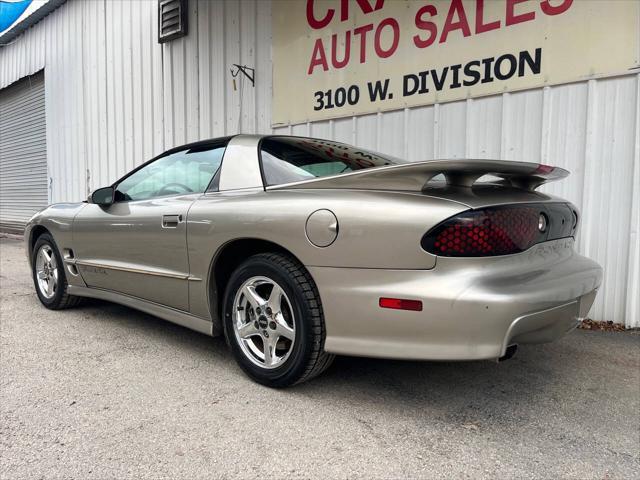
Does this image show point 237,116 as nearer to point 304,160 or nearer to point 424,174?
point 304,160

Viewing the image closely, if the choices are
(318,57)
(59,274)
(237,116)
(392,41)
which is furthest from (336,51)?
(59,274)

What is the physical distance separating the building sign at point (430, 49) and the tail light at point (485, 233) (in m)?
2.52

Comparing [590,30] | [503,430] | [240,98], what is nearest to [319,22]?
[240,98]

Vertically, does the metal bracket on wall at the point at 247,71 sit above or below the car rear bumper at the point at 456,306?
above

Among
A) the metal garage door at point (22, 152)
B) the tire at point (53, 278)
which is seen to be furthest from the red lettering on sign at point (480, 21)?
the metal garage door at point (22, 152)

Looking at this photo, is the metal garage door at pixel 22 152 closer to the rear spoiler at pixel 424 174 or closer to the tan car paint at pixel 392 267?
the tan car paint at pixel 392 267

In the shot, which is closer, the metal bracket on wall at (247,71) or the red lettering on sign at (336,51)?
the red lettering on sign at (336,51)

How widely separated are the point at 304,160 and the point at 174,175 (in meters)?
1.11

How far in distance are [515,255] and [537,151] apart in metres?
2.56

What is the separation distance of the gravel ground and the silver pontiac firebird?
0.28 m

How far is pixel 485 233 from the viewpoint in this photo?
77.5 inches

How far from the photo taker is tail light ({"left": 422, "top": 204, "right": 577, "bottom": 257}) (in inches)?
76.7

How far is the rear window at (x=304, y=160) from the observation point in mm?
2631

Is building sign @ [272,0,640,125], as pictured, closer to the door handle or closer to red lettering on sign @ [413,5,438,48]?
red lettering on sign @ [413,5,438,48]
